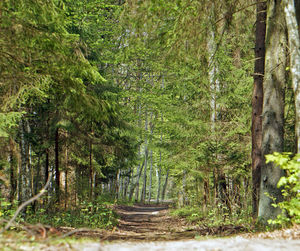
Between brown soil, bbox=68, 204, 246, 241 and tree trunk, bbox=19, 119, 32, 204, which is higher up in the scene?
tree trunk, bbox=19, 119, 32, 204

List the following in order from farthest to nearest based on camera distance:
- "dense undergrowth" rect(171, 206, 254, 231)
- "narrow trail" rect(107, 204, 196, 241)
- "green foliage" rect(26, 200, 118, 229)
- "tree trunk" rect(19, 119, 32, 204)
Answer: "green foliage" rect(26, 200, 118, 229) < "tree trunk" rect(19, 119, 32, 204) < "narrow trail" rect(107, 204, 196, 241) < "dense undergrowth" rect(171, 206, 254, 231)

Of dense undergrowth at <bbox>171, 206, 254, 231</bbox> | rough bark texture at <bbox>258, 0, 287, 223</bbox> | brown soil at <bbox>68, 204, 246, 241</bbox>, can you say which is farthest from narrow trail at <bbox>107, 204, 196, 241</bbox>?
rough bark texture at <bbox>258, 0, 287, 223</bbox>

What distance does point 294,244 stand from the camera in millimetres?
3736

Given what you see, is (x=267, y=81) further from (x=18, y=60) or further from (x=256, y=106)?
(x=18, y=60)

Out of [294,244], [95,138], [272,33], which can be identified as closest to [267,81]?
[272,33]

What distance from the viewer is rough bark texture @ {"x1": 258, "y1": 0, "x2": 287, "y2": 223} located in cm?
628

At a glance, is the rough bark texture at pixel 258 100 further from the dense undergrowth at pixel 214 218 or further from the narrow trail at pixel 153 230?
the narrow trail at pixel 153 230

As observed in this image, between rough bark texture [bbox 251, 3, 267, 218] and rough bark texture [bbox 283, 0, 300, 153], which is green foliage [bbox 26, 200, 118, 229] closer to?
rough bark texture [bbox 251, 3, 267, 218]

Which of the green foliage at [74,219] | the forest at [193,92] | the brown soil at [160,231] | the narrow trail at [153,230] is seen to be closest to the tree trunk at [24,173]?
the forest at [193,92]

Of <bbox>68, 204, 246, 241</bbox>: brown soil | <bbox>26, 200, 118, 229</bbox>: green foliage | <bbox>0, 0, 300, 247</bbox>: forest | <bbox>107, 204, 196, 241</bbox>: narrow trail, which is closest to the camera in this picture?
<bbox>0, 0, 300, 247</bbox>: forest

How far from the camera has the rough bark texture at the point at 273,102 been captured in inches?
247

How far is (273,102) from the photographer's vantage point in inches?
260

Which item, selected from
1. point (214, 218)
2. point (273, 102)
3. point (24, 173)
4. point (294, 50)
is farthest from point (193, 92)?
point (24, 173)

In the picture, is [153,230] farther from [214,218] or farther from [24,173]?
[24,173]
